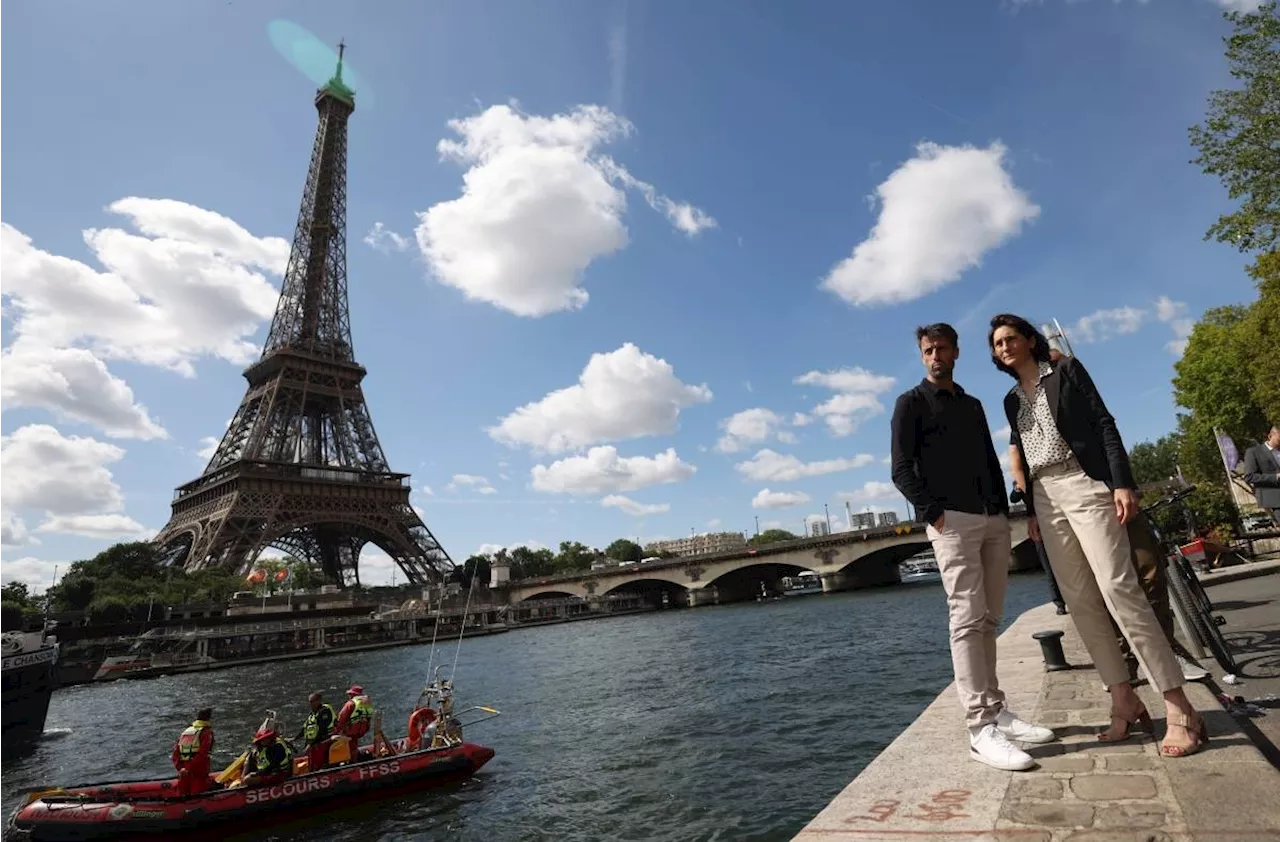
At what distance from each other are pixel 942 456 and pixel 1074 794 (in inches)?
72.3

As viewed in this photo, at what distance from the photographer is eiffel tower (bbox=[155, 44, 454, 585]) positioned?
6066 centimetres

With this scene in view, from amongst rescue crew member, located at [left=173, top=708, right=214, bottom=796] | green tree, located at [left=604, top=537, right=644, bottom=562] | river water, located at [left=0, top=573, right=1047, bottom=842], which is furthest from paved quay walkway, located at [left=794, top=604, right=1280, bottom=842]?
green tree, located at [left=604, top=537, right=644, bottom=562]

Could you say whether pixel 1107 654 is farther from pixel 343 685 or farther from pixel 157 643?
pixel 157 643

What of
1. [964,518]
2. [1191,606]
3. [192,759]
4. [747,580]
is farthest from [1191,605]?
[747,580]

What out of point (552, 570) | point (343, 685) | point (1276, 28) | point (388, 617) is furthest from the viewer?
point (552, 570)

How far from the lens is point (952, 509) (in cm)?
402

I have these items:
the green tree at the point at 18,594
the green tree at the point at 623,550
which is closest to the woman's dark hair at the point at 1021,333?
the green tree at the point at 18,594

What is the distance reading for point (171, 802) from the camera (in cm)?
1039

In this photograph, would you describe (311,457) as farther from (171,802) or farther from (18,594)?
(171,802)

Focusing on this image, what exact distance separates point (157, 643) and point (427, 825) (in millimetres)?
53999

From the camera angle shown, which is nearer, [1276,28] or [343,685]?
Answer: [1276,28]

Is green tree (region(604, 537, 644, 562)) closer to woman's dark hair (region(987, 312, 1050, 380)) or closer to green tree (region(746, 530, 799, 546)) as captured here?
green tree (region(746, 530, 799, 546))

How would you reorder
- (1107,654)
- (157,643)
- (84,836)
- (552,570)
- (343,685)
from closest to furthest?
(1107,654) < (84,836) < (343,685) < (157,643) < (552,570)

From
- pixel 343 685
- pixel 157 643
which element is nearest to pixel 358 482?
pixel 157 643
